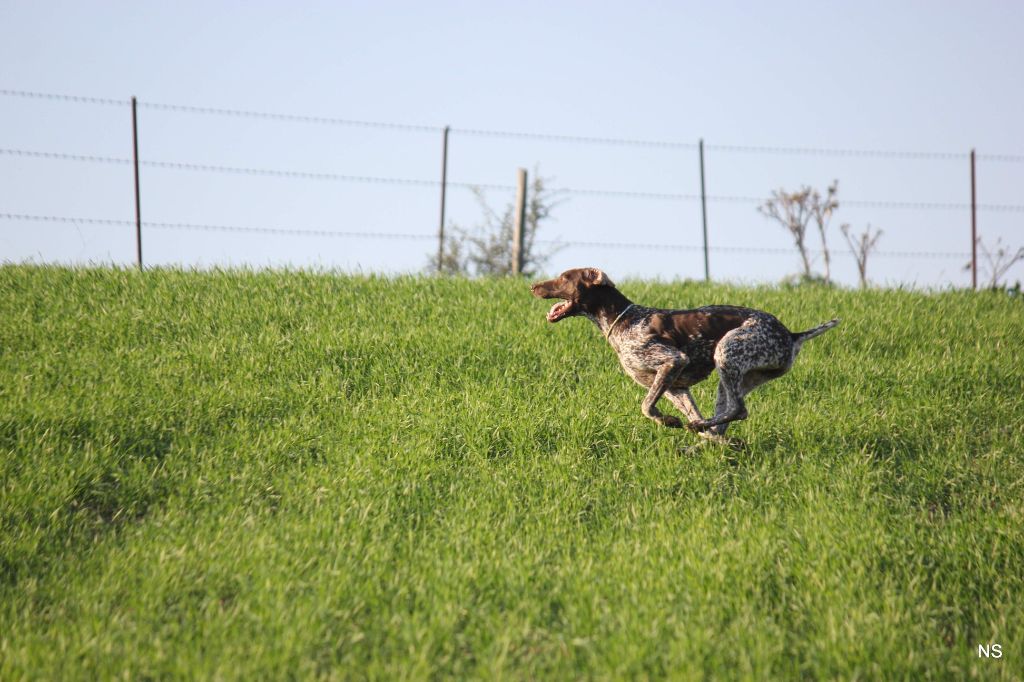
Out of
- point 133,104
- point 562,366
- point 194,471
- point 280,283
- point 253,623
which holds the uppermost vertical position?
point 133,104

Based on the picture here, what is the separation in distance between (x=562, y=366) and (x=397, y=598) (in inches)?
186

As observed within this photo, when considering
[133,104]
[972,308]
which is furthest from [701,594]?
[133,104]

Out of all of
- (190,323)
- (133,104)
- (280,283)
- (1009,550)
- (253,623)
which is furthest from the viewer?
(133,104)

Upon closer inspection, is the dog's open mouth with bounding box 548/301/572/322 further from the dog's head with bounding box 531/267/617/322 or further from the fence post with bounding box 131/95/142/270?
the fence post with bounding box 131/95/142/270

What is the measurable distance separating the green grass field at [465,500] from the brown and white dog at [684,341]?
80cm

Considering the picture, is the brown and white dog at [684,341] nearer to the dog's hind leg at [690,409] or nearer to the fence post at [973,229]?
the dog's hind leg at [690,409]

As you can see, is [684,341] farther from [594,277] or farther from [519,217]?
[519,217]

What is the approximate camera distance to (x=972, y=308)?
13.1 m

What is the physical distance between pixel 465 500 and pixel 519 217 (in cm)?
1022

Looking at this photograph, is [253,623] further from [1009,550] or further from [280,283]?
[280,283]

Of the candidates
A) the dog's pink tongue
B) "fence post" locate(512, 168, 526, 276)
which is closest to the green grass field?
the dog's pink tongue

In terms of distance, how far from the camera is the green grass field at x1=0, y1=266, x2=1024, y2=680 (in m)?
5.18

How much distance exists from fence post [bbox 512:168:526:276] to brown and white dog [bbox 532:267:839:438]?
880cm

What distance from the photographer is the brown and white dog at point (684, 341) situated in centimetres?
702
